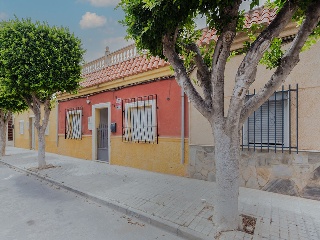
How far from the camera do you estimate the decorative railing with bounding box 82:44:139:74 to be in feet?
31.7

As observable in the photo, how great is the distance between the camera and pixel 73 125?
1235 centimetres

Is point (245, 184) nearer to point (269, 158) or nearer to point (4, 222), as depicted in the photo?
point (269, 158)

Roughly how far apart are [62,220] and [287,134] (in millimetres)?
5331

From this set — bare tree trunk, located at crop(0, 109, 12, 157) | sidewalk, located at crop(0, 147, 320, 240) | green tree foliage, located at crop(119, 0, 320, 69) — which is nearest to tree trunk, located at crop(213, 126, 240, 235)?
sidewalk, located at crop(0, 147, 320, 240)

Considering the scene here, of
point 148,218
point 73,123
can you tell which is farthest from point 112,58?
point 148,218

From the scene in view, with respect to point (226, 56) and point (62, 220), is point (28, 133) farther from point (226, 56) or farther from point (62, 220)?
point (226, 56)

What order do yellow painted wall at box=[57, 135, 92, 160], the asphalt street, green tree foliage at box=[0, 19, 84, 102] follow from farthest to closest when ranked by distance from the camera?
1. yellow painted wall at box=[57, 135, 92, 160]
2. green tree foliage at box=[0, 19, 84, 102]
3. the asphalt street

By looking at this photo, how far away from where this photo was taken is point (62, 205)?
5125mm

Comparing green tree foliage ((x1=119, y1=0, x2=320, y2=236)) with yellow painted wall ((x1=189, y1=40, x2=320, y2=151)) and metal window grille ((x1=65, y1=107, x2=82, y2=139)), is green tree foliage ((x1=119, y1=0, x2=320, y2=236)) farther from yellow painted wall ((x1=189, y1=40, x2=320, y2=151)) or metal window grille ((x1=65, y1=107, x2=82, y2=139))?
metal window grille ((x1=65, y1=107, x2=82, y2=139))

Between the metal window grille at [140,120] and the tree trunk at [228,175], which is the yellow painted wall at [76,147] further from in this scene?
the tree trunk at [228,175]

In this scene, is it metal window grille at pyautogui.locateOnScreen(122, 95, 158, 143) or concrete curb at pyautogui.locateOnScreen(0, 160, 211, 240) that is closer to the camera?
concrete curb at pyautogui.locateOnScreen(0, 160, 211, 240)

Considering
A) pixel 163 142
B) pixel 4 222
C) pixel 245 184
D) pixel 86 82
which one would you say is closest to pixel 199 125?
pixel 163 142

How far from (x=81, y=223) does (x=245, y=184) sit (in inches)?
165

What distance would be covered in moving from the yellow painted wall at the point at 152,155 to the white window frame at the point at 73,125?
3.02m
